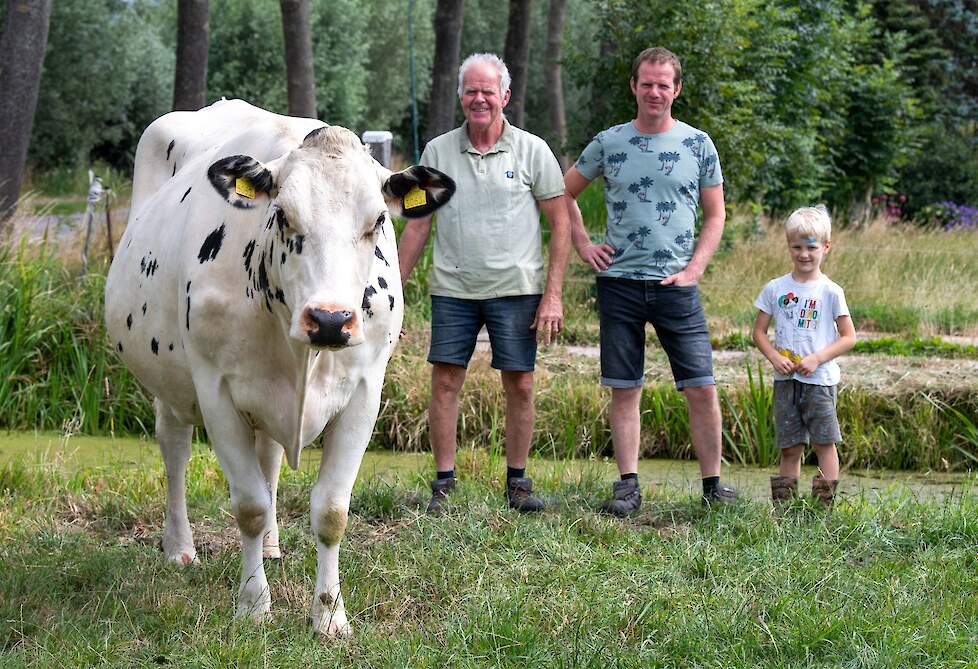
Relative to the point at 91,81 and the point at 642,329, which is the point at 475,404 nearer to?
the point at 642,329

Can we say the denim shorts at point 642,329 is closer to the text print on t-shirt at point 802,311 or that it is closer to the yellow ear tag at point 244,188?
the text print on t-shirt at point 802,311

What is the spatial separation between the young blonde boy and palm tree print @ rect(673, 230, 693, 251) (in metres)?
0.44

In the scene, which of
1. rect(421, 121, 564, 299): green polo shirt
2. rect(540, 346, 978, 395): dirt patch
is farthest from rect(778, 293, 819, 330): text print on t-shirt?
rect(540, 346, 978, 395): dirt patch

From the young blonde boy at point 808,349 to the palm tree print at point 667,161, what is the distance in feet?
1.92

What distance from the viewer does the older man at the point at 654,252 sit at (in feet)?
18.9

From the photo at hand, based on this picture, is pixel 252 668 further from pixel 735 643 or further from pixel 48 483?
pixel 48 483

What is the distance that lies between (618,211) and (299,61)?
7.47 metres

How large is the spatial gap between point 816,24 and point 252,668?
13788mm

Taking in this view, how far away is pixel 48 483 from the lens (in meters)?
6.29

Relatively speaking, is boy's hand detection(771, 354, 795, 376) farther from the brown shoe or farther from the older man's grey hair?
the older man's grey hair

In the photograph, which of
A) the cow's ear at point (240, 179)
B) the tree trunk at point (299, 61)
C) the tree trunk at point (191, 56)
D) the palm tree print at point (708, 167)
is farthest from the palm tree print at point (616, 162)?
the tree trunk at point (299, 61)

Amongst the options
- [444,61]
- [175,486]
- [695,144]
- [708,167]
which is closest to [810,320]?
[708,167]

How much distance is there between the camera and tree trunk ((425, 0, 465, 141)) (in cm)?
1600

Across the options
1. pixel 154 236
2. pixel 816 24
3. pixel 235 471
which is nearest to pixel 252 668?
pixel 235 471
